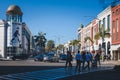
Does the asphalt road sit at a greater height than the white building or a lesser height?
lesser

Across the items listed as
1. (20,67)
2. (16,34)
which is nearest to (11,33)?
(16,34)

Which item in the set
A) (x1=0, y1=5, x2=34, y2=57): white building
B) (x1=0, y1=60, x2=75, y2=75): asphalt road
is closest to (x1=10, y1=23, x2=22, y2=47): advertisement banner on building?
(x1=0, y1=5, x2=34, y2=57): white building

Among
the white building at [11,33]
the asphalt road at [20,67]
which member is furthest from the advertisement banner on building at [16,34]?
the asphalt road at [20,67]

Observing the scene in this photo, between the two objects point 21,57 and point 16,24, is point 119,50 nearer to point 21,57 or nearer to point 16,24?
point 21,57

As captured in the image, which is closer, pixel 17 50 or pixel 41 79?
pixel 41 79

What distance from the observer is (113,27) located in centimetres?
8250

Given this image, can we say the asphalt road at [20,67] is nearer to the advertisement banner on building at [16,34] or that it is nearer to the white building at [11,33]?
the white building at [11,33]

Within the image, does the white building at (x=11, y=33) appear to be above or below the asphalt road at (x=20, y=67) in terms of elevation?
above

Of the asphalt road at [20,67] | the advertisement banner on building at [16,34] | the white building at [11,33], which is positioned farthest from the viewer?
the advertisement banner on building at [16,34]

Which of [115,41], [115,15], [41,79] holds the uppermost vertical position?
[115,15]

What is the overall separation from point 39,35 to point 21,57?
275ft

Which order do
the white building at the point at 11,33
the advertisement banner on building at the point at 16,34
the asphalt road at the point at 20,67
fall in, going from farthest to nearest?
the advertisement banner on building at the point at 16,34
the white building at the point at 11,33
the asphalt road at the point at 20,67

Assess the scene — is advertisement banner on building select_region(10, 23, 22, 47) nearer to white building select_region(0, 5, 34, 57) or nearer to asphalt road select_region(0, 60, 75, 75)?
white building select_region(0, 5, 34, 57)

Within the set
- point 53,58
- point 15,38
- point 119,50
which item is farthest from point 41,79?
point 15,38
